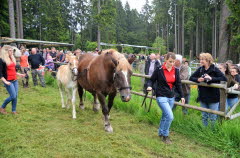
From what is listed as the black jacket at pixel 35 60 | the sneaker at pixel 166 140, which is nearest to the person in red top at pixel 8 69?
the sneaker at pixel 166 140

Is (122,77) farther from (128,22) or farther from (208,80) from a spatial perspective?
(128,22)

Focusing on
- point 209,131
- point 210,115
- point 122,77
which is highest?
point 122,77

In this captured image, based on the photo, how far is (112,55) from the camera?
15.0 ft

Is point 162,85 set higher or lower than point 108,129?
higher

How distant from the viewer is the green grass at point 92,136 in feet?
11.9

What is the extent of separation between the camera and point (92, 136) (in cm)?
436

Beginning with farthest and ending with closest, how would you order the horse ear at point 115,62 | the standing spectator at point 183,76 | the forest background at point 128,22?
the forest background at point 128,22, the standing spectator at point 183,76, the horse ear at point 115,62

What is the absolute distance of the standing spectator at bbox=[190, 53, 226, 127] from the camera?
4164 mm

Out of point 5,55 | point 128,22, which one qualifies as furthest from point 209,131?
point 128,22

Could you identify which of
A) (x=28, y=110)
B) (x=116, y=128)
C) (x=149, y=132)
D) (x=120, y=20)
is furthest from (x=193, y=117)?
(x=120, y=20)

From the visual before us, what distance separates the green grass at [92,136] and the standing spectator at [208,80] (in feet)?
1.18

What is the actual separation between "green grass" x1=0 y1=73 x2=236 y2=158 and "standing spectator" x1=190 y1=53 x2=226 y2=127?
360 mm

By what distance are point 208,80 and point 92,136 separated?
8.80 feet

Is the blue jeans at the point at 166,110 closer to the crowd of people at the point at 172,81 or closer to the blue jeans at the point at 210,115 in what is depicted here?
the crowd of people at the point at 172,81
